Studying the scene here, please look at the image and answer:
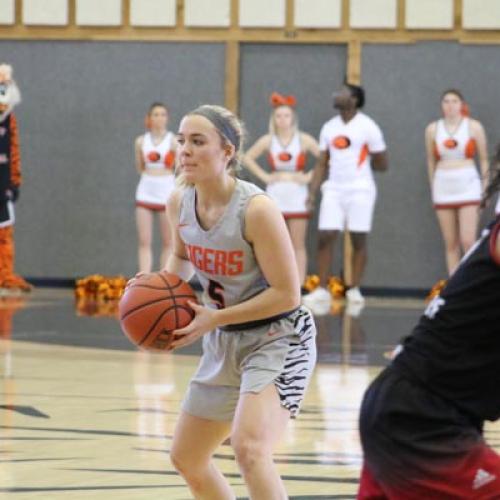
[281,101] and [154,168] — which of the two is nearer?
[281,101]

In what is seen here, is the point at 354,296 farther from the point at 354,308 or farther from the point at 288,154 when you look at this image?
the point at 288,154

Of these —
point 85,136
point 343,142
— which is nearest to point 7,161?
point 85,136

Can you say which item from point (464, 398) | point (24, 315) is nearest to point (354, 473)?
point (464, 398)

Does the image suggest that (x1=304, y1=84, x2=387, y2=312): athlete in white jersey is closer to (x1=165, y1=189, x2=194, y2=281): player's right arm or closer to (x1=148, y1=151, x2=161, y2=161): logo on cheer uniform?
(x1=148, y1=151, x2=161, y2=161): logo on cheer uniform

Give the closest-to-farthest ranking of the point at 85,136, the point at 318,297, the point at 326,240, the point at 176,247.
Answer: the point at 176,247 → the point at 318,297 → the point at 326,240 → the point at 85,136

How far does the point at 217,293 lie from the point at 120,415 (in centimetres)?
263

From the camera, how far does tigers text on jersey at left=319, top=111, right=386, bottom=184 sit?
14.6 m

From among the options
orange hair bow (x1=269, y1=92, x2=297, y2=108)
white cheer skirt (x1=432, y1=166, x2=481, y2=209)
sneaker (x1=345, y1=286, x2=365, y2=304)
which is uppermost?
orange hair bow (x1=269, y1=92, x2=297, y2=108)

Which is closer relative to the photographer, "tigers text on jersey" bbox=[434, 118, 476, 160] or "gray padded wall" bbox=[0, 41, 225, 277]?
"tigers text on jersey" bbox=[434, 118, 476, 160]

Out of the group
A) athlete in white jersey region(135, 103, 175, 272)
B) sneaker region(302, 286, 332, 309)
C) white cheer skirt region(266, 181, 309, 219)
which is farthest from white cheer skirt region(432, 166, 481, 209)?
athlete in white jersey region(135, 103, 175, 272)

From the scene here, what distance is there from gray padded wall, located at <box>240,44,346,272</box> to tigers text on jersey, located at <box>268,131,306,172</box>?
1244mm

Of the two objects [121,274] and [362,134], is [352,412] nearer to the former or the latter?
[362,134]

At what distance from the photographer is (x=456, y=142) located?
14789 mm

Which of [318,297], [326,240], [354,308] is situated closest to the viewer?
[354,308]
